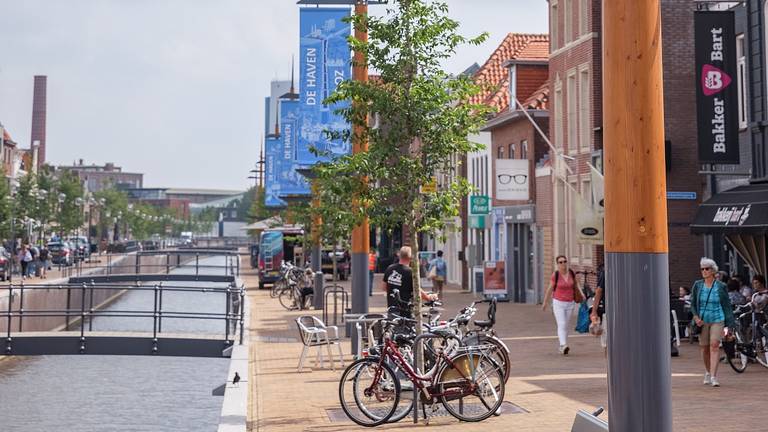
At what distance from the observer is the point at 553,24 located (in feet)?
113

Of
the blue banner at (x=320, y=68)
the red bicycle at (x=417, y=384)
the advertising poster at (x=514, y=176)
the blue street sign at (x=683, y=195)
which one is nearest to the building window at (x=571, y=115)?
the advertising poster at (x=514, y=176)

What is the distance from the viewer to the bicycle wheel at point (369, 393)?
1164cm

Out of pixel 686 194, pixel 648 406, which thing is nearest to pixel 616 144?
pixel 648 406

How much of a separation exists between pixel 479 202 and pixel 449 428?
2802 centimetres

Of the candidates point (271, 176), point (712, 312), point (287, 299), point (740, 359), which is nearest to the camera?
point (712, 312)

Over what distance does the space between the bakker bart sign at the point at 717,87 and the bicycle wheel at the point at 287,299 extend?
50.3 feet

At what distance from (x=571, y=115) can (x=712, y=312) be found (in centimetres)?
1893

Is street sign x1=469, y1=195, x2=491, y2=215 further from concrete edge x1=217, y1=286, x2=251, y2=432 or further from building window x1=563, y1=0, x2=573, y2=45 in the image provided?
concrete edge x1=217, y1=286, x2=251, y2=432

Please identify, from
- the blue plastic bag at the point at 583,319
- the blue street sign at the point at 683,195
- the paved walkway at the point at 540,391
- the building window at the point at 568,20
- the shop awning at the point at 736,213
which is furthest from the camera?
the building window at the point at 568,20

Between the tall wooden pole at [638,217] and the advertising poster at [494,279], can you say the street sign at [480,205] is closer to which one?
the advertising poster at [494,279]

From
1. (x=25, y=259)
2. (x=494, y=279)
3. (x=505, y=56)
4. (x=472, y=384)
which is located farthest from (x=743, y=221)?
(x=25, y=259)

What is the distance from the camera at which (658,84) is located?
5641 millimetres

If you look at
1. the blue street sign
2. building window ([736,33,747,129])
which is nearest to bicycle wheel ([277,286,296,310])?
the blue street sign

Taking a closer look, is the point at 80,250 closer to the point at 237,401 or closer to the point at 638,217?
the point at 237,401
